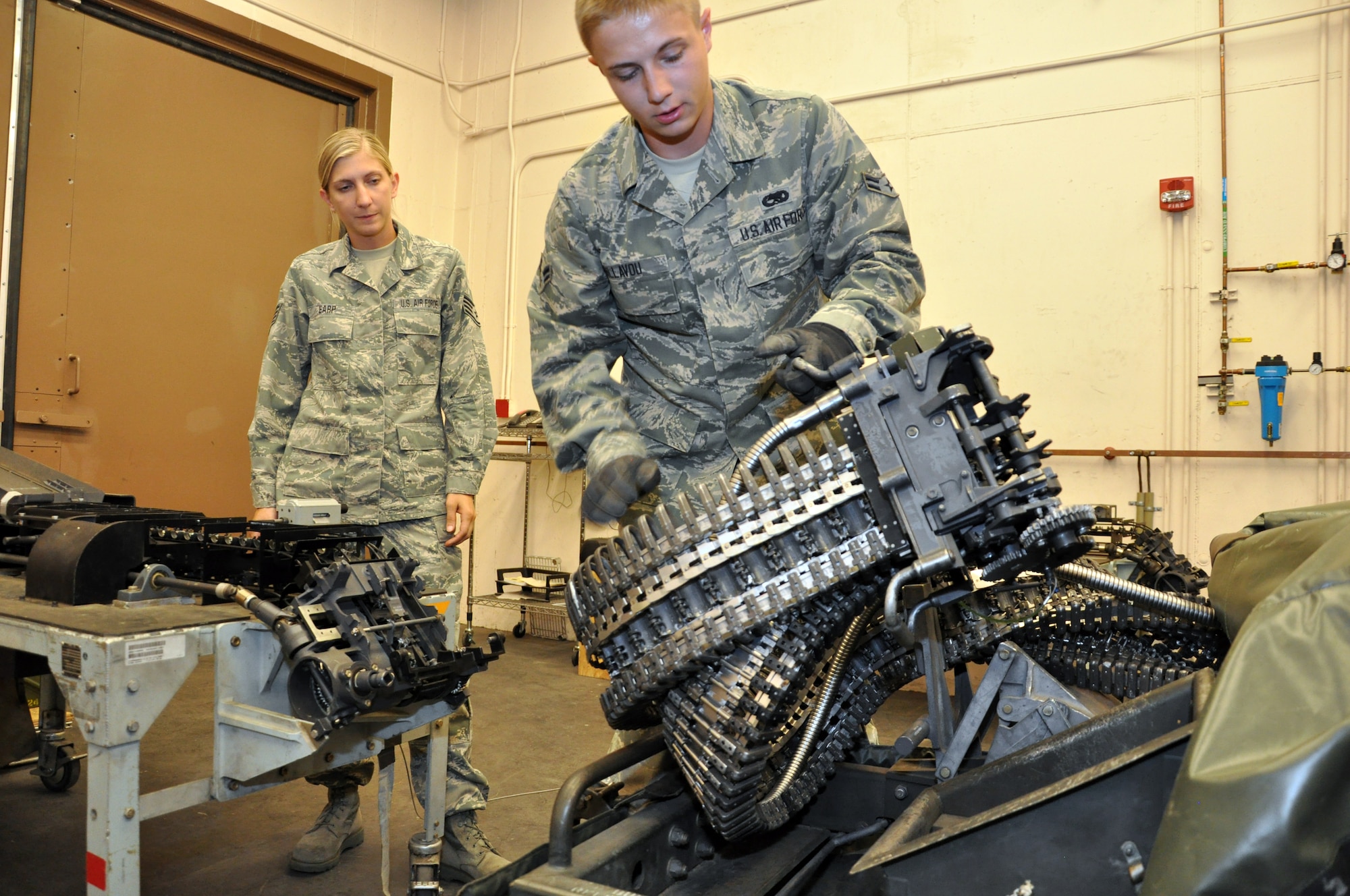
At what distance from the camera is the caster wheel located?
2527 mm

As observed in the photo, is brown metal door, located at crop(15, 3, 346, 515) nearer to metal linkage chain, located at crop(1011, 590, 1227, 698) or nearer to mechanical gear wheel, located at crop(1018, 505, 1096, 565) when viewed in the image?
metal linkage chain, located at crop(1011, 590, 1227, 698)

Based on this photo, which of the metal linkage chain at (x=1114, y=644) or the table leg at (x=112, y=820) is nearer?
the table leg at (x=112, y=820)

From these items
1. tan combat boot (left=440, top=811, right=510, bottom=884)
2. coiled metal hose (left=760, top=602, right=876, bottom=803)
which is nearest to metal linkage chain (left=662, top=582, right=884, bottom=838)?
coiled metal hose (left=760, top=602, right=876, bottom=803)

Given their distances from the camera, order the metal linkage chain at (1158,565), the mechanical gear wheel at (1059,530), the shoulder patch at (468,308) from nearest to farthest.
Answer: the mechanical gear wheel at (1059,530)
the metal linkage chain at (1158,565)
the shoulder patch at (468,308)

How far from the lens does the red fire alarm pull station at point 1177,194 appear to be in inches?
143

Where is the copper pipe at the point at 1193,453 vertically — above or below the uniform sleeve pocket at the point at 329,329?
below

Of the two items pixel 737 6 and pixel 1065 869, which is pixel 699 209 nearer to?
pixel 1065 869

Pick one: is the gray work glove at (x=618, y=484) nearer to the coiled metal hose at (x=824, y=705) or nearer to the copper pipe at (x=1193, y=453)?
the coiled metal hose at (x=824, y=705)

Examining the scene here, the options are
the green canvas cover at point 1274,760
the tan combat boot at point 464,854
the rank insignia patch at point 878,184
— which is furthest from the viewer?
the tan combat boot at point 464,854

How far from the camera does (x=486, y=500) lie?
5.56 metres

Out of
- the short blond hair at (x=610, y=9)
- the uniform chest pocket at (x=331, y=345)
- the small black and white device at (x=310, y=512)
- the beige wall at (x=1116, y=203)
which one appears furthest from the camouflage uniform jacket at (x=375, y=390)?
the beige wall at (x=1116, y=203)

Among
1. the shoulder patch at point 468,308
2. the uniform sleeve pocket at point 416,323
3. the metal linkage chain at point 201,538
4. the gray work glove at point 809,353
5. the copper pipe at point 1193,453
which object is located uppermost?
the shoulder patch at point 468,308

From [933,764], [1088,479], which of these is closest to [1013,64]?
[1088,479]

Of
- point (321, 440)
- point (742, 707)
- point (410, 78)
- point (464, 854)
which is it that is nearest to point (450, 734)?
point (464, 854)
